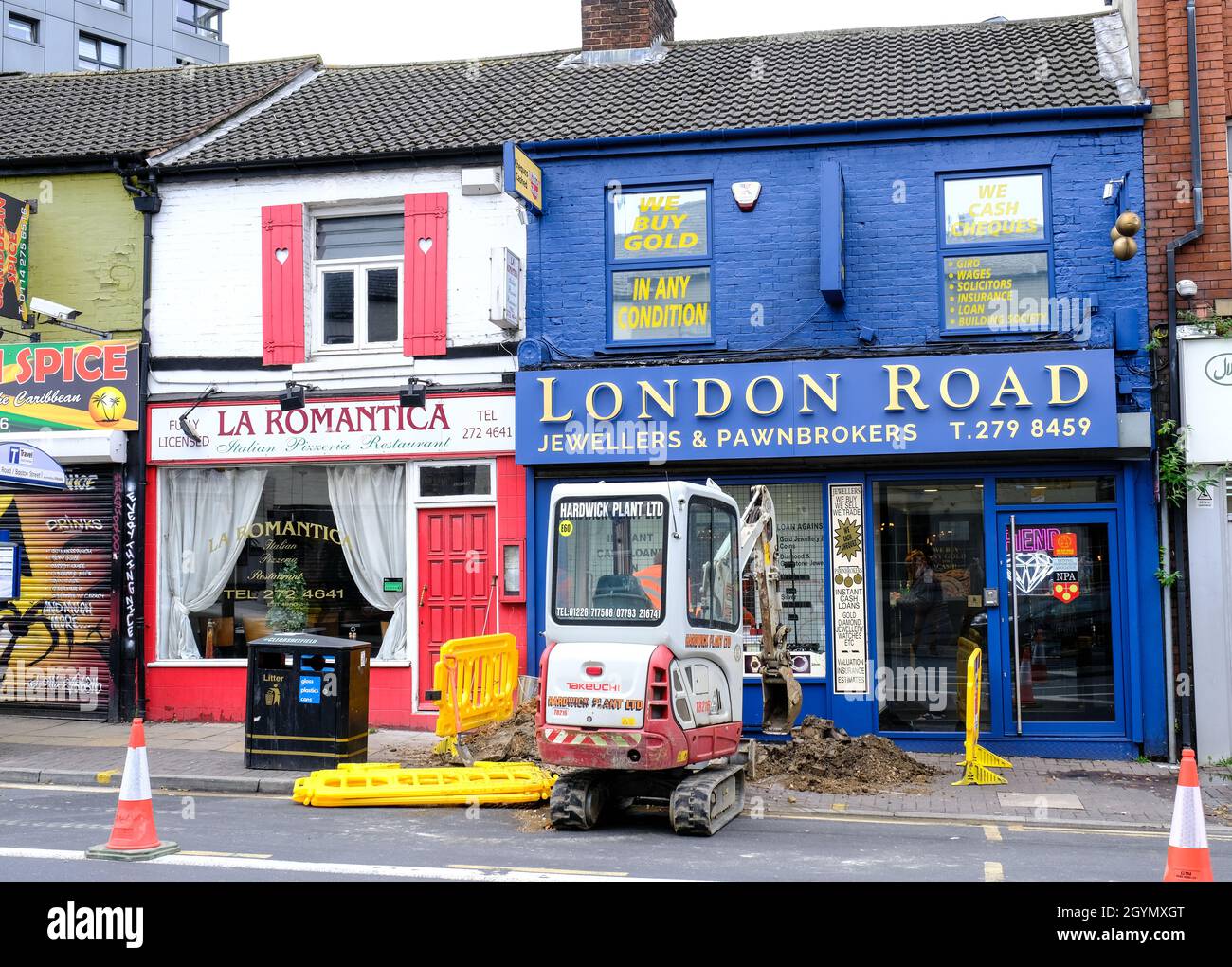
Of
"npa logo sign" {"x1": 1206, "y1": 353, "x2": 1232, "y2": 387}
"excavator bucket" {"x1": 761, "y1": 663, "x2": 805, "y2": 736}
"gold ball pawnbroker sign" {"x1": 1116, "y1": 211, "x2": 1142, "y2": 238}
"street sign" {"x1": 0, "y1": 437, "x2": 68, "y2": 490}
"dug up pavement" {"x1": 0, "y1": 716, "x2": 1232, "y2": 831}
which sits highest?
"gold ball pawnbroker sign" {"x1": 1116, "y1": 211, "x2": 1142, "y2": 238}

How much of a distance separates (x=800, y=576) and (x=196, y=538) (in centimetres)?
752

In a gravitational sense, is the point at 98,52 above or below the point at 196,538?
above

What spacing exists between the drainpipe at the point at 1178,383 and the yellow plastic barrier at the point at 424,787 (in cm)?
664

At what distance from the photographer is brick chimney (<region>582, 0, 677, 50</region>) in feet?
56.4

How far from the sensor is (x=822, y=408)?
13242 millimetres

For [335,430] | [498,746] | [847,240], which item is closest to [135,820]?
[498,746]

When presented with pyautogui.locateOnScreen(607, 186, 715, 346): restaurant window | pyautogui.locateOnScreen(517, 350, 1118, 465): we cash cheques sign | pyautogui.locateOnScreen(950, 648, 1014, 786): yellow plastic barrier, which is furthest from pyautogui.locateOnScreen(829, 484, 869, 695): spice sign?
pyautogui.locateOnScreen(607, 186, 715, 346): restaurant window

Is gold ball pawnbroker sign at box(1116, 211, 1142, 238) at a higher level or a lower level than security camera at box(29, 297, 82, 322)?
higher

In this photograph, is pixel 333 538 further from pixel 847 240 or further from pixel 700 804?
pixel 700 804

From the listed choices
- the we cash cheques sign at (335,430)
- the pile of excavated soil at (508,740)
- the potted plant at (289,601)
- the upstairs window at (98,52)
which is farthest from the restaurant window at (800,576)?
the upstairs window at (98,52)

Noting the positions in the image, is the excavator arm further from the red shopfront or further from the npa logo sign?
the npa logo sign

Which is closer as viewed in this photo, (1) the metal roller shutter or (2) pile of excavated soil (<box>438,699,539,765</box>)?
(2) pile of excavated soil (<box>438,699,539,765</box>)

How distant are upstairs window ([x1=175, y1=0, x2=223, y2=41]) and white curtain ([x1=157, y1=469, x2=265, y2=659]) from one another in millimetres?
47490

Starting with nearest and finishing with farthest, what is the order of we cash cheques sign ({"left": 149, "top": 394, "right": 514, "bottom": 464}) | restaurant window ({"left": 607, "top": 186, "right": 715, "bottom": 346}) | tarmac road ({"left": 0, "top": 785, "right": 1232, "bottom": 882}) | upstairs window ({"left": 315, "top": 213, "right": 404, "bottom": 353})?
tarmac road ({"left": 0, "top": 785, "right": 1232, "bottom": 882}), restaurant window ({"left": 607, "top": 186, "right": 715, "bottom": 346}), we cash cheques sign ({"left": 149, "top": 394, "right": 514, "bottom": 464}), upstairs window ({"left": 315, "top": 213, "right": 404, "bottom": 353})
